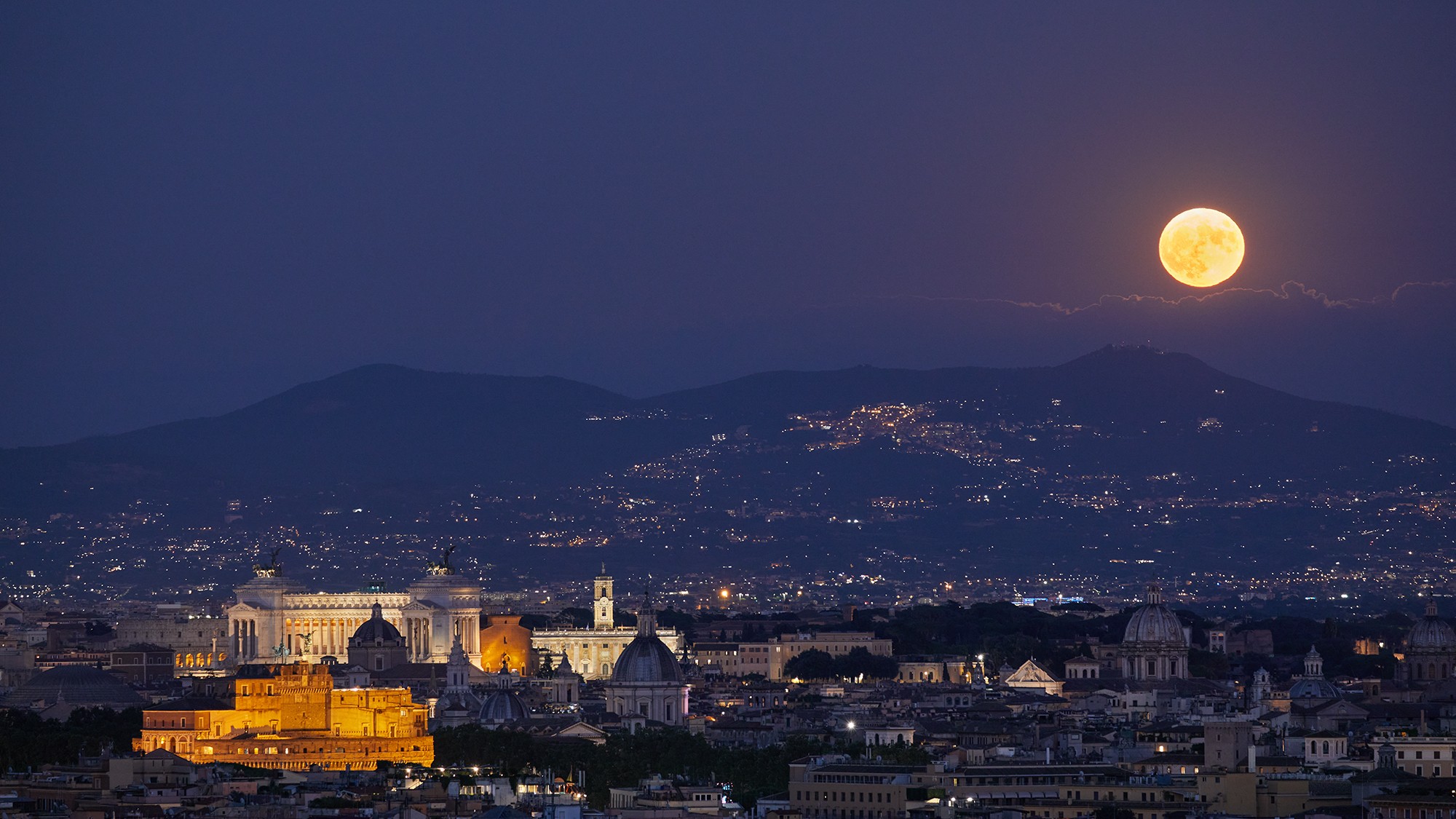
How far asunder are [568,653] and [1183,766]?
91394 millimetres

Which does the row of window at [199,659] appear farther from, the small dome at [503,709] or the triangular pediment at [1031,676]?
the small dome at [503,709]

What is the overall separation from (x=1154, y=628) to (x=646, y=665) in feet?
132

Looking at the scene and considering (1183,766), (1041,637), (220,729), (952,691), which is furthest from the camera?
(1041,637)

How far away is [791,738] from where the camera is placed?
4112 inches

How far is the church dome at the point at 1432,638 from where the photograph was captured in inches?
6156

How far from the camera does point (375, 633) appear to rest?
15775cm

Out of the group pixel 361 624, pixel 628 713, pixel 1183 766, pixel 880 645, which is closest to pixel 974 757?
pixel 1183 766

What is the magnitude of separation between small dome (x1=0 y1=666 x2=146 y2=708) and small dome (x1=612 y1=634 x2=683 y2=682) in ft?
59.6

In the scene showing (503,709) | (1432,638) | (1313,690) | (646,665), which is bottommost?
(503,709)

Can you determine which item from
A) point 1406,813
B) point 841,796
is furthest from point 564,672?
point 1406,813

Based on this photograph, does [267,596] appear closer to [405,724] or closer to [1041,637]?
[1041,637]

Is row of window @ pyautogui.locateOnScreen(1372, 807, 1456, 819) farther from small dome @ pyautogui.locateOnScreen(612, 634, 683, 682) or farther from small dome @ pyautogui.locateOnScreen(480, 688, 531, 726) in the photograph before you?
small dome @ pyautogui.locateOnScreen(612, 634, 683, 682)

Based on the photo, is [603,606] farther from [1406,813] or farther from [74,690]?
[1406,813]

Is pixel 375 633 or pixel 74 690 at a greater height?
pixel 375 633
